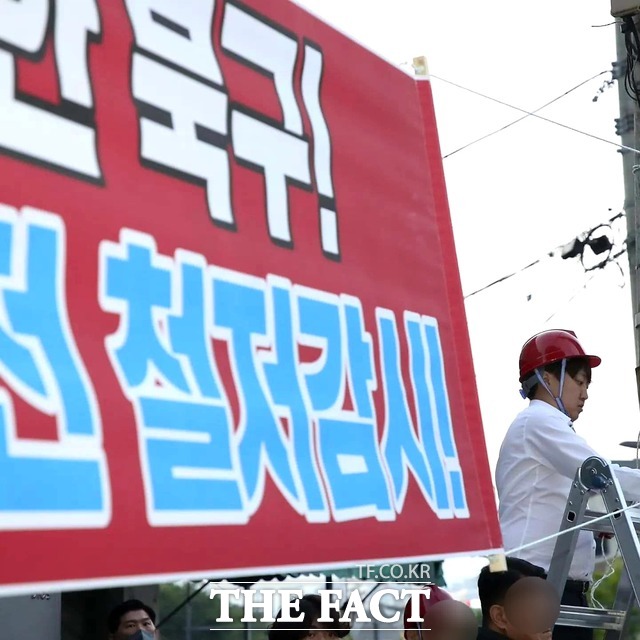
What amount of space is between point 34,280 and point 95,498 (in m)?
0.32

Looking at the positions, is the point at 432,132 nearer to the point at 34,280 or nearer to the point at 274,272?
the point at 274,272

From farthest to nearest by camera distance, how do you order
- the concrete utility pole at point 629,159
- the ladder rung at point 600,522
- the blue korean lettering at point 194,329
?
the concrete utility pole at point 629,159, the ladder rung at point 600,522, the blue korean lettering at point 194,329

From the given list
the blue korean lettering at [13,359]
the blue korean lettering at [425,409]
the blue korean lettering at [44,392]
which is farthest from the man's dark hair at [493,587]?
the blue korean lettering at [13,359]

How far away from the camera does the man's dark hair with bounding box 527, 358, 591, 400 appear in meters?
3.72

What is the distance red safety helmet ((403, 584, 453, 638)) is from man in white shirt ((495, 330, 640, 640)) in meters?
0.65

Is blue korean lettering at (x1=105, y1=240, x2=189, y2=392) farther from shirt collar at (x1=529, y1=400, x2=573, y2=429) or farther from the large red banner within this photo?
shirt collar at (x1=529, y1=400, x2=573, y2=429)

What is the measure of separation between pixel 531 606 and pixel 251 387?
1349 mm

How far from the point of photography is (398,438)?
7.61 feet

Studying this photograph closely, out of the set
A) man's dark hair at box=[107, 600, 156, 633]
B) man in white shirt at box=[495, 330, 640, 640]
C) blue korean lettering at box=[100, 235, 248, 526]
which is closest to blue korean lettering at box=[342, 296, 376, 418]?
blue korean lettering at box=[100, 235, 248, 526]

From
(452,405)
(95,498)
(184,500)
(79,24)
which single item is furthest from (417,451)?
(79,24)

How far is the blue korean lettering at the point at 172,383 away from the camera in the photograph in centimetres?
169

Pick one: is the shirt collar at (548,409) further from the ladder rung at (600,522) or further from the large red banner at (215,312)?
the large red banner at (215,312)

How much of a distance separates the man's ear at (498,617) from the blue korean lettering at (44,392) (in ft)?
5.33

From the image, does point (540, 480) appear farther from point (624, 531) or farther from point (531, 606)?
point (531, 606)
